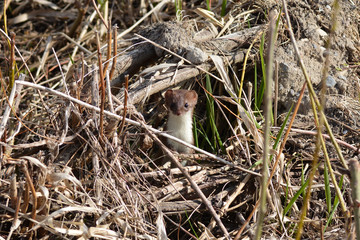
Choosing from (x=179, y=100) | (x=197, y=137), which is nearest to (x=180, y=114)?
(x=179, y=100)

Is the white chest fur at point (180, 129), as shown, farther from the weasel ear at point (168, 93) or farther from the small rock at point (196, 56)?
the small rock at point (196, 56)

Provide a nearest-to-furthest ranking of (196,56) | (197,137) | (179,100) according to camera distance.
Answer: (179,100)
(196,56)
(197,137)

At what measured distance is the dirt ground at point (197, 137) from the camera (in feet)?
7.07

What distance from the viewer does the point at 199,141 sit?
3.36m

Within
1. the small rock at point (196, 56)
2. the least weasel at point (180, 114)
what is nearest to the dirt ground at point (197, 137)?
the small rock at point (196, 56)

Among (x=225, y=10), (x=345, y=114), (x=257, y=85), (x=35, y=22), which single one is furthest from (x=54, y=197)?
(x=35, y=22)

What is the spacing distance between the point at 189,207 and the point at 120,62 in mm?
1112

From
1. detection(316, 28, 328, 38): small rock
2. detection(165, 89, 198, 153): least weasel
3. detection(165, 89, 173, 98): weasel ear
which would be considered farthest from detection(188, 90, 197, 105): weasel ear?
detection(316, 28, 328, 38): small rock

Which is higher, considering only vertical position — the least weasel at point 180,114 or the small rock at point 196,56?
the small rock at point 196,56

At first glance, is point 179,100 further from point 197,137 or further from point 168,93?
point 197,137

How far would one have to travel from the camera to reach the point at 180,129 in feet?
9.98

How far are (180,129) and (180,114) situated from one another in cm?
13

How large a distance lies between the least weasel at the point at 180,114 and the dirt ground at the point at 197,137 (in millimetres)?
107

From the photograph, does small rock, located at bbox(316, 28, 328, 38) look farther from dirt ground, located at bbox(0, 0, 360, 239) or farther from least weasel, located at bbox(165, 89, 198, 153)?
least weasel, located at bbox(165, 89, 198, 153)
